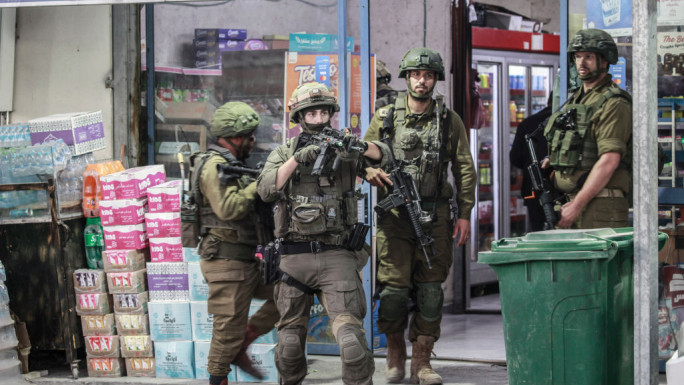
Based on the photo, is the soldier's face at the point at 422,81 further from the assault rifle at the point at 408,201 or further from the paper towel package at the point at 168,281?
the paper towel package at the point at 168,281

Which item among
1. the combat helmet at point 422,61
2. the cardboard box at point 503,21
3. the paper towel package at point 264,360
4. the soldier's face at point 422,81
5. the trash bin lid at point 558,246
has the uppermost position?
the cardboard box at point 503,21

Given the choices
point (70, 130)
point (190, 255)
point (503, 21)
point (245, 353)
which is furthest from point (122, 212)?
point (503, 21)

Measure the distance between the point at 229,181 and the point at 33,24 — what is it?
9.51 ft

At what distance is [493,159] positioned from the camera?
33.0 feet

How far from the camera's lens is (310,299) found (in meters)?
5.45

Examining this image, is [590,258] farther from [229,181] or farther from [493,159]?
[493,159]

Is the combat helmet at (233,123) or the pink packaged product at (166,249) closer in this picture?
the combat helmet at (233,123)

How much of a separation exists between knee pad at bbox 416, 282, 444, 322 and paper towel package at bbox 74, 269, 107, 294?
2201 mm

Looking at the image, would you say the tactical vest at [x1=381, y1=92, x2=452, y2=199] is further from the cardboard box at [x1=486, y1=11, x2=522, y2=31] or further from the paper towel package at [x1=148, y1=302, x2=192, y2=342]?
the cardboard box at [x1=486, y1=11, x2=522, y2=31]

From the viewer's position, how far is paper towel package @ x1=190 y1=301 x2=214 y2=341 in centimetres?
643

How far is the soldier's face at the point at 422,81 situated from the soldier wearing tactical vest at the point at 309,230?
25.4 inches

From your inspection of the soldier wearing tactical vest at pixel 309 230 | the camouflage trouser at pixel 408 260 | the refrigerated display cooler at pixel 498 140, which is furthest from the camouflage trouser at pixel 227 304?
the refrigerated display cooler at pixel 498 140

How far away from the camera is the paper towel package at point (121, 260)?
6574mm

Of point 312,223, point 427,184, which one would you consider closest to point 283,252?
point 312,223
